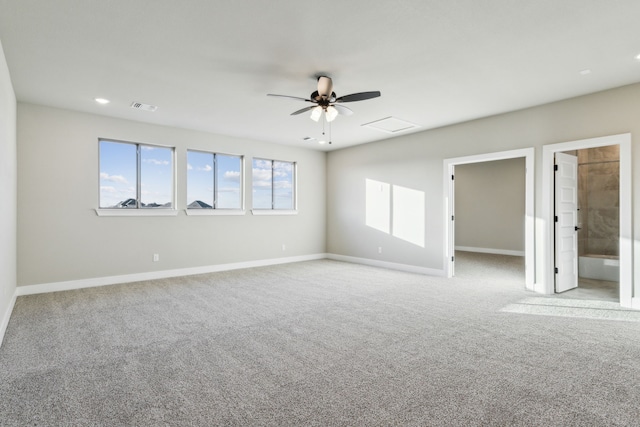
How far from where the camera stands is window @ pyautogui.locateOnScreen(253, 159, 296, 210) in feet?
24.6

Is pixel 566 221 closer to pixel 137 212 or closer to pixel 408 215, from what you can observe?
pixel 408 215

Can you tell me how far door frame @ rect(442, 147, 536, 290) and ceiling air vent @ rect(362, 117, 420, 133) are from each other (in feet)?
3.19

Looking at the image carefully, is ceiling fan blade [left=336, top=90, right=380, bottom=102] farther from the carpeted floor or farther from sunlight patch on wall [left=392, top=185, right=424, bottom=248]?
sunlight patch on wall [left=392, top=185, right=424, bottom=248]

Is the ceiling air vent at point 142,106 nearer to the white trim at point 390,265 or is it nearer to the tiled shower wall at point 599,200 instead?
the white trim at point 390,265

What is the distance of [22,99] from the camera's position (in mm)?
4680

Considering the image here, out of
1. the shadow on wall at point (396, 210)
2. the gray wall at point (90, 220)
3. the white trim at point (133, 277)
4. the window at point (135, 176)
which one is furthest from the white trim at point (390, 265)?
the window at point (135, 176)

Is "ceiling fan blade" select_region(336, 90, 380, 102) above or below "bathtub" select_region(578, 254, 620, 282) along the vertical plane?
above

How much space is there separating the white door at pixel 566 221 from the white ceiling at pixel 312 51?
1.13m

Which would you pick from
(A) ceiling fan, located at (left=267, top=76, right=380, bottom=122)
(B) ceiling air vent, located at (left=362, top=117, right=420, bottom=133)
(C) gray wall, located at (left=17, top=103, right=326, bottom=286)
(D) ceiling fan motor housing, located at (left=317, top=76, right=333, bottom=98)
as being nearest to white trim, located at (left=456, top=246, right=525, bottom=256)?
(B) ceiling air vent, located at (left=362, top=117, right=420, bottom=133)

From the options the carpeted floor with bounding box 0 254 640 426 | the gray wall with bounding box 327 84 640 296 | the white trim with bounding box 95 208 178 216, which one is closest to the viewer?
the carpeted floor with bounding box 0 254 640 426

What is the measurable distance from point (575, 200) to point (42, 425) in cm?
677

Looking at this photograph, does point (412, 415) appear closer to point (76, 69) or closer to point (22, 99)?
point (76, 69)

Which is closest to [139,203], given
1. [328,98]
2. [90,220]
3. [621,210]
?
[90,220]

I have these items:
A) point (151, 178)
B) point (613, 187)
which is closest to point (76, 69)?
point (151, 178)
